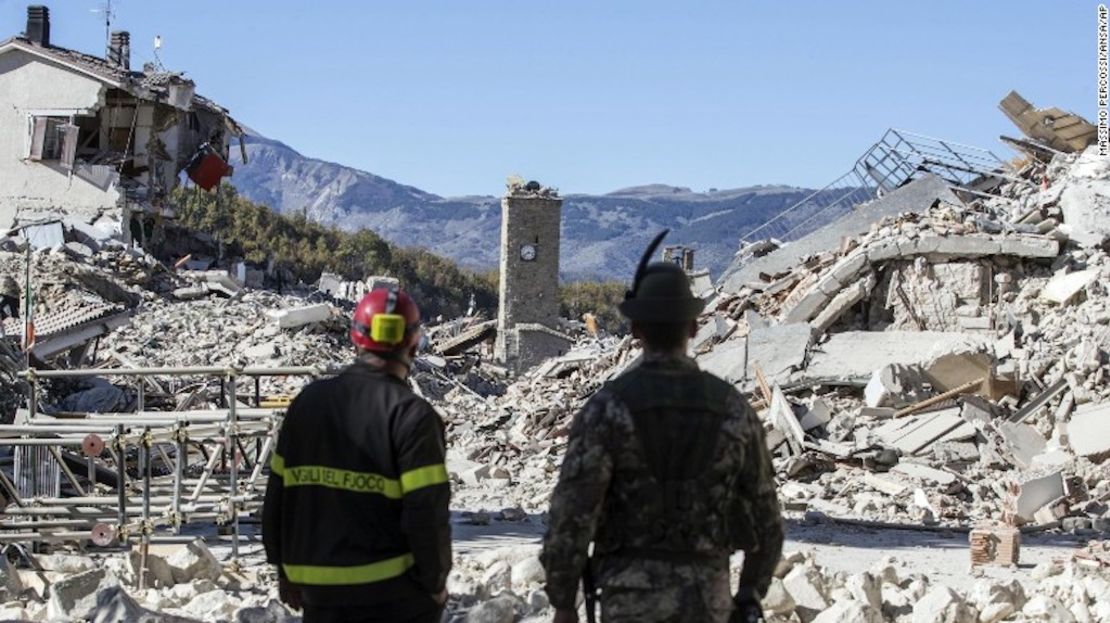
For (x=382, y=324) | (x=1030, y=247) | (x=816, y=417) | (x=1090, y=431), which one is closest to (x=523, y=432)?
(x=816, y=417)

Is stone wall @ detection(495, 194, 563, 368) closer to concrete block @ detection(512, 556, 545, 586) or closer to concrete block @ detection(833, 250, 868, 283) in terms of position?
concrete block @ detection(833, 250, 868, 283)

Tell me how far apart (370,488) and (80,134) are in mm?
33723

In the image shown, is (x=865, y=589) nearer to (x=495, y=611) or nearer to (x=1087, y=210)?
(x=495, y=611)

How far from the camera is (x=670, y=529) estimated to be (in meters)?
4.43

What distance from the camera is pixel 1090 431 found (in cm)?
1500

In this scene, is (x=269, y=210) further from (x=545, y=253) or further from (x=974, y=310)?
(x=974, y=310)

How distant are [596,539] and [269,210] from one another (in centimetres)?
5520

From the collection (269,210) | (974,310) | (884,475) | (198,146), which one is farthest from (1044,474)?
(269,210)

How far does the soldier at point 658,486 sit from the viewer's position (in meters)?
4.39

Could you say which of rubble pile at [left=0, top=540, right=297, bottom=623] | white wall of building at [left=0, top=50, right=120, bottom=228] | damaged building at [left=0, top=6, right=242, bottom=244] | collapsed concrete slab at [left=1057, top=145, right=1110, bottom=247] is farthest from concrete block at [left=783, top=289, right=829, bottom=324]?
white wall of building at [left=0, top=50, right=120, bottom=228]

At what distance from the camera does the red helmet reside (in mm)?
4746

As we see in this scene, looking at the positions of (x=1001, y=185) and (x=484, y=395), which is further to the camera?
(x=484, y=395)

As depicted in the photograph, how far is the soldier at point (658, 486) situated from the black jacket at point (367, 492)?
1.32 ft

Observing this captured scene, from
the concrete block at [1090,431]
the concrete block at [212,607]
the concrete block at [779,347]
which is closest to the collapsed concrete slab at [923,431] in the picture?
the concrete block at [1090,431]
